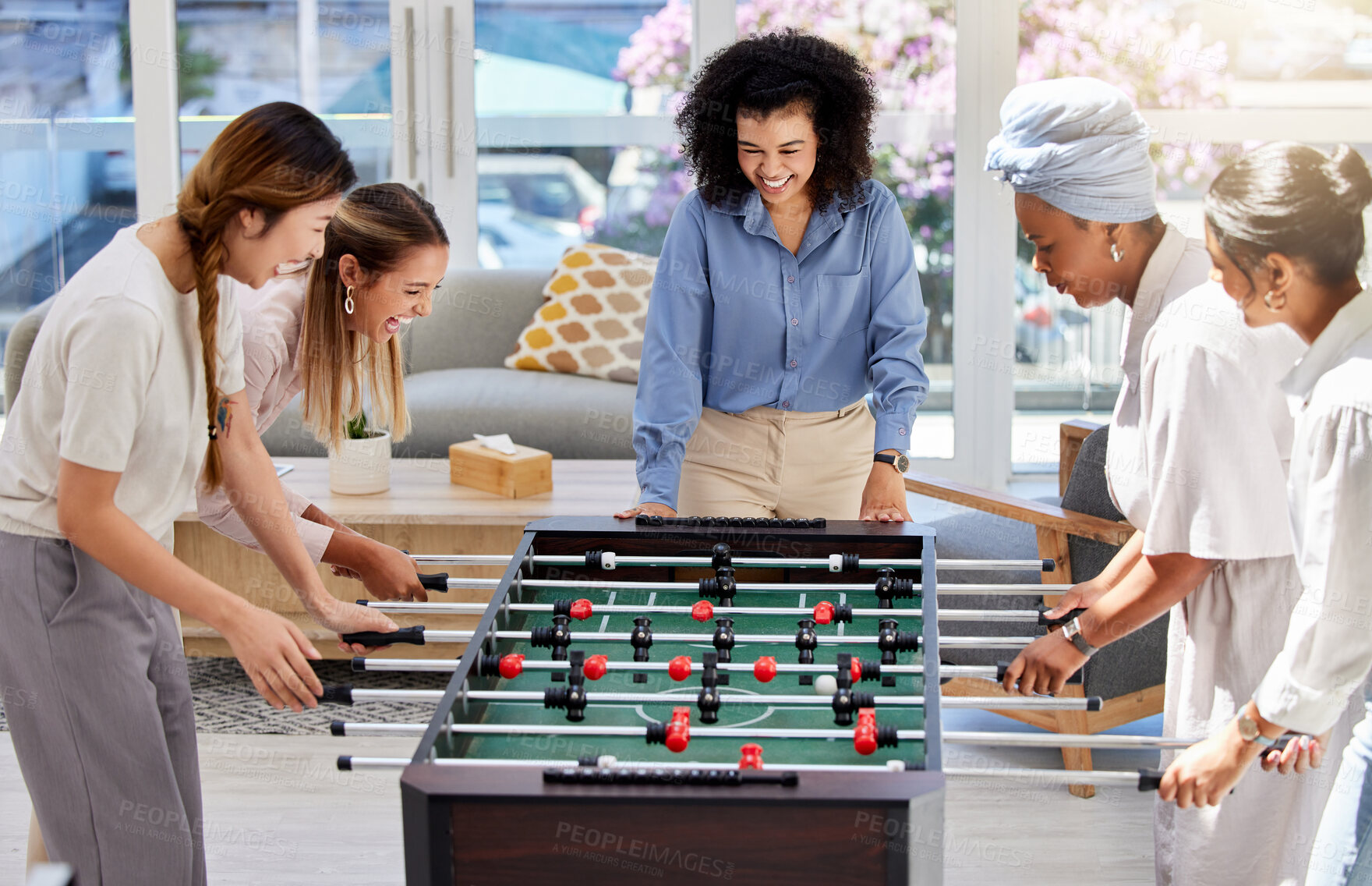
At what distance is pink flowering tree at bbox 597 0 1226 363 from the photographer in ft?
16.6

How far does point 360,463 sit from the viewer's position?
339 centimetres

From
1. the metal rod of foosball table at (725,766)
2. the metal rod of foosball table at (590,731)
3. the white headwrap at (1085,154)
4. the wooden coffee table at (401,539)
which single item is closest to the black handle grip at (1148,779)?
the metal rod of foosball table at (725,766)

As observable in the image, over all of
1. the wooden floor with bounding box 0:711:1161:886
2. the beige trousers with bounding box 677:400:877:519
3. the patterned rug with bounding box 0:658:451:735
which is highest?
the beige trousers with bounding box 677:400:877:519

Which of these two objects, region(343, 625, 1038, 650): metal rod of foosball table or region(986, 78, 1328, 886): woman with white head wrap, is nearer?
region(986, 78, 1328, 886): woman with white head wrap

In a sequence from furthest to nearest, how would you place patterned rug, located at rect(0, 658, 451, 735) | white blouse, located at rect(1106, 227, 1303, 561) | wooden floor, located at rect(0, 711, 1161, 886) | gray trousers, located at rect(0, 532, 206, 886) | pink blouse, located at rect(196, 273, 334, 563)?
patterned rug, located at rect(0, 658, 451, 735)
wooden floor, located at rect(0, 711, 1161, 886)
pink blouse, located at rect(196, 273, 334, 563)
gray trousers, located at rect(0, 532, 206, 886)
white blouse, located at rect(1106, 227, 1303, 561)

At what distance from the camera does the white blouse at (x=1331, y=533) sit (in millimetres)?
1350

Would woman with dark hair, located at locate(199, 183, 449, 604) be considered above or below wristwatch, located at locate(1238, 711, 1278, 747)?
above

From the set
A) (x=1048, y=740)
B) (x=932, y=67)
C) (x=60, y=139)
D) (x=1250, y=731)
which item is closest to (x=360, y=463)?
(x=1048, y=740)

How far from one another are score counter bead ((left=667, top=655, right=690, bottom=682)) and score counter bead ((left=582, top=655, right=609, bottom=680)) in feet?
0.28

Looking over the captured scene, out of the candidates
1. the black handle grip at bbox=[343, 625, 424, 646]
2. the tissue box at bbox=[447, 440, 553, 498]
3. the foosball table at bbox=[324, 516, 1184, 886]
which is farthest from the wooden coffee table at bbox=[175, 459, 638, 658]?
the black handle grip at bbox=[343, 625, 424, 646]

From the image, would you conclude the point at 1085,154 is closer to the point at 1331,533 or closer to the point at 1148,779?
the point at 1331,533

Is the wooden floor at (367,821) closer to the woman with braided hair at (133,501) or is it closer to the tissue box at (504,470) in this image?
the tissue box at (504,470)

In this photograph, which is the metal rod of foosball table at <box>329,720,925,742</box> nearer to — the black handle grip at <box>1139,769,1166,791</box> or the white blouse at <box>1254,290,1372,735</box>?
the black handle grip at <box>1139,769,1166,791</box>

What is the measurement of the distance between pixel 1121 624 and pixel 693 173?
1.24 meters
